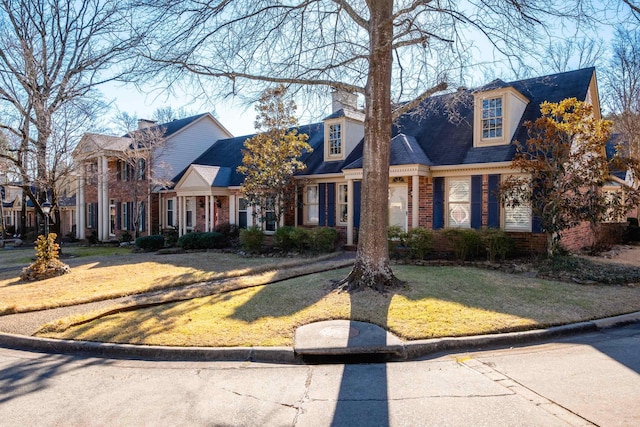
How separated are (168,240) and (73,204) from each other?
14374 millimetres

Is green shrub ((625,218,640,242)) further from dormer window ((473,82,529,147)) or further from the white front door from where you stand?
the white front door

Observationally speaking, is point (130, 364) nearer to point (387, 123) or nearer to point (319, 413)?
point (319, 413)

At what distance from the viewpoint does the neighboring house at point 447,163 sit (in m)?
12.6

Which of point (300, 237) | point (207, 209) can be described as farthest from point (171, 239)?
point (300, 237)

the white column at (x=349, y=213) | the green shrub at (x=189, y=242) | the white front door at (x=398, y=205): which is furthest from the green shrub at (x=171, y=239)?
the white front door at (x=398, y=205)

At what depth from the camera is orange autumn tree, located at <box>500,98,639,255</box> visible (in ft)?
33.8

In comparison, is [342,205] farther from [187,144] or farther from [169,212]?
[187,144]

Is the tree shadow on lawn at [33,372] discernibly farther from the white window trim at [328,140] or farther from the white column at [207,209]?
the white column at [207,209]

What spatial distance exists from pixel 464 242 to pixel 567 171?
10.5 ft

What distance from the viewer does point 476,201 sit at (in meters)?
13.0

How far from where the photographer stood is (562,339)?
5.89 m

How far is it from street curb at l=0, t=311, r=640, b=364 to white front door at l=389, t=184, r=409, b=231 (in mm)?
8572

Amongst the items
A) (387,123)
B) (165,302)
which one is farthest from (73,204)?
(387,123)

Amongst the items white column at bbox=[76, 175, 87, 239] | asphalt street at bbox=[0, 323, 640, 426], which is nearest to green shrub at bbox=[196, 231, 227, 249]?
asphalt street at bbox=[0, 323, 640, 426]
